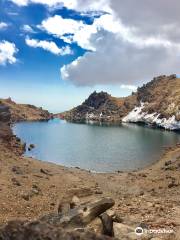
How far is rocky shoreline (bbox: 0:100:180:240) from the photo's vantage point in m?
11.7

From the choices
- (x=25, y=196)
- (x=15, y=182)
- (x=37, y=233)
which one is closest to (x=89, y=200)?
(x=37, y=233)

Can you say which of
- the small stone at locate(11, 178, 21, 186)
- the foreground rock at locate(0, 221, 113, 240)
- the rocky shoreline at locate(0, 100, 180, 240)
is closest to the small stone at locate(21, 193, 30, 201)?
the rocky shoreline at locate(0, 100, 180, 240)

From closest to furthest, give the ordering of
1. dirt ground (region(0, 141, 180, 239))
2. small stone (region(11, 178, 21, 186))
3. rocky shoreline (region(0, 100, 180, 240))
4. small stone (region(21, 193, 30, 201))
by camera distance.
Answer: rocky shoreline (region(0, 100, 180, 240)), dirt ground (region(0, 141, 180, 239)), small stone (region(21, 193, 30, 201)), small stone (region(11, 178, 21, 186))

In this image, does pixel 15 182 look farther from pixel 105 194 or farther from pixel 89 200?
pixel 89 200

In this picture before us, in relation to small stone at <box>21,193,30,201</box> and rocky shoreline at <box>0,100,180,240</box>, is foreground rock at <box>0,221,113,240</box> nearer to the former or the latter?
rocky shoreline at <box>0,100,180,240</box>

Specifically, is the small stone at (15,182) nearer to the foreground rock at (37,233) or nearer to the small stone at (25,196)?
the small stone at (25,196)

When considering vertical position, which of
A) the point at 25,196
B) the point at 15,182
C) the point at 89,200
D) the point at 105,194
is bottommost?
the point at 105,194

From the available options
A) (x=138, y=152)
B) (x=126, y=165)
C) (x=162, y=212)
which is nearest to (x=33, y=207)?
(x=162, y=212)

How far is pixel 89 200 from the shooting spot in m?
20.5

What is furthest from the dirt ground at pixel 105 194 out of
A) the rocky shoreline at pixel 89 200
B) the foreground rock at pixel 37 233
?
the foreground rock at pixel 37 233

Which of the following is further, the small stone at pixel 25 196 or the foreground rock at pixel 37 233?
the small stone at pixel 25 196

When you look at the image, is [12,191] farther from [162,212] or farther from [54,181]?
[162,212]

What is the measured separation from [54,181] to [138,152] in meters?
52.8

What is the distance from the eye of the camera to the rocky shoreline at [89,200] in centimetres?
1174
